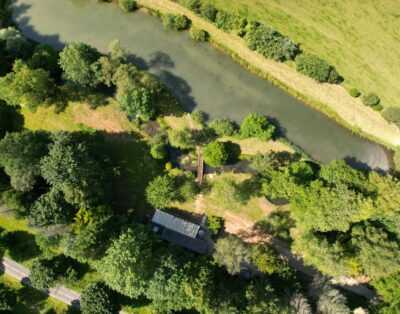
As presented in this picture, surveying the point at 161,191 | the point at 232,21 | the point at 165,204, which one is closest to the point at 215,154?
the point at 161,191

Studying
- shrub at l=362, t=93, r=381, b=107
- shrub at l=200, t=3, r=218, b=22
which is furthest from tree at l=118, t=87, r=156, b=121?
shrub at l=362, t=93, r=381, b=107

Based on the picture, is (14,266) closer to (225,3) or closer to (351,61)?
(225,3)

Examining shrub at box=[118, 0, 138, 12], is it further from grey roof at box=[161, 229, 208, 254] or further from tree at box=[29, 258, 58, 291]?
tree at box=[29, 258, 58, 291]

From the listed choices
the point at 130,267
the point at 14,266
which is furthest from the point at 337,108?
the point at 14,266

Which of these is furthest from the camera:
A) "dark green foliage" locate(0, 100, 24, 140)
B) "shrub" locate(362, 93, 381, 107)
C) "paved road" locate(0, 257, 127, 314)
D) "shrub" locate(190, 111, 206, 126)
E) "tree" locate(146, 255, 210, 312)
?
"dark green foliage" locate(0, 100, 24, 140)

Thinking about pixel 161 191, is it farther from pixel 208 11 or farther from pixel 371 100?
pixel 371 100
